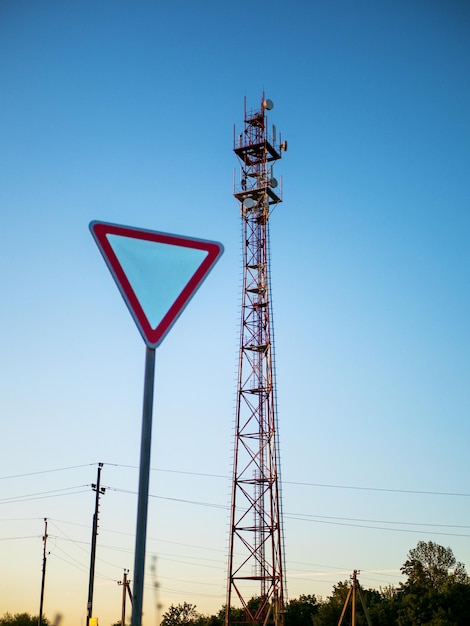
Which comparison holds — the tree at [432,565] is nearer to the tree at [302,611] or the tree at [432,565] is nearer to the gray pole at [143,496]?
the tree at [302,611]

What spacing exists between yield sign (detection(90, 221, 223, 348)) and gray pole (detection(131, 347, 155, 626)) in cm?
29

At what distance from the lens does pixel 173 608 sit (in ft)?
298

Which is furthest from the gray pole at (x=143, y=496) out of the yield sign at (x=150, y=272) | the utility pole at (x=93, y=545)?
the utility pole at (x=93, y=545)

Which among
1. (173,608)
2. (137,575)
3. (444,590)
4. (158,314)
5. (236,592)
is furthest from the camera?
(173,608)

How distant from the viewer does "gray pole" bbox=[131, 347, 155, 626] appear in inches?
153

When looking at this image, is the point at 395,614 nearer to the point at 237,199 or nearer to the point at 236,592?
the point at 236,592

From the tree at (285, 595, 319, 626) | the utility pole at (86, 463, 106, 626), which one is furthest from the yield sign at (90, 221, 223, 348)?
the tree at (285, 595, 319, 626)

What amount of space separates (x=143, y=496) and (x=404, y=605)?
68.7m

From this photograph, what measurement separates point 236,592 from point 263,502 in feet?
15.0

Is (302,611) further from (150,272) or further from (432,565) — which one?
(150,272)

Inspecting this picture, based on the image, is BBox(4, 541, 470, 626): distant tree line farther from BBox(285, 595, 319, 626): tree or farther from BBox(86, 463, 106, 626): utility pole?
BBox(86, 463, 106, 626): utility pole

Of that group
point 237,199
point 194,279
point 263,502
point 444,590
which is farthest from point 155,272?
point 444,590

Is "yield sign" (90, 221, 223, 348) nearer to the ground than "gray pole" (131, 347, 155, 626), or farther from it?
farther from it

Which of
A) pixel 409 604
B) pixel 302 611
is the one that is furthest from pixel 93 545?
pixel 302 611
